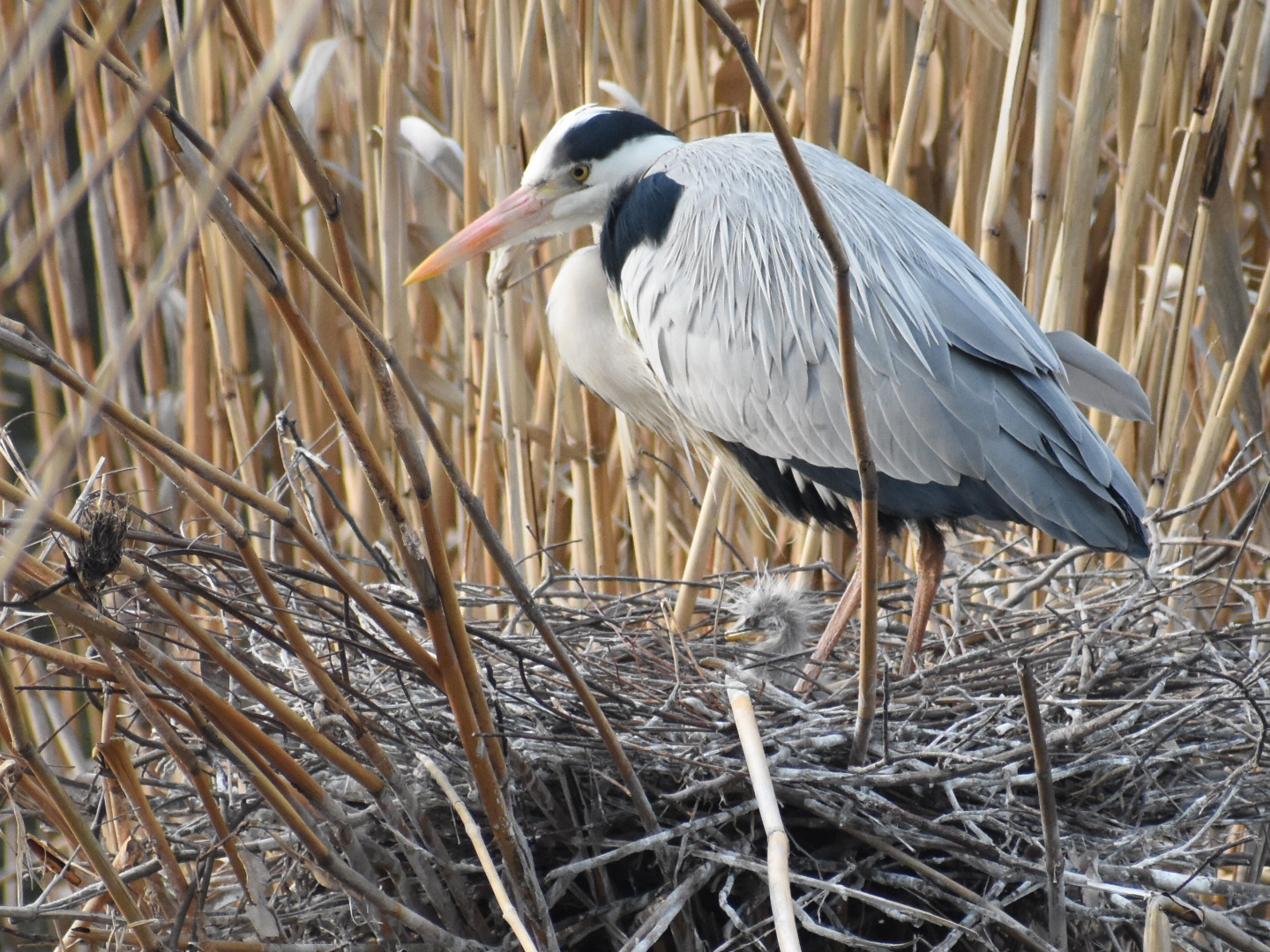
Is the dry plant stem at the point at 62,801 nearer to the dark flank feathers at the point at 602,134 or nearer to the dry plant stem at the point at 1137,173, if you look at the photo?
the dark flank feathers at the point at 602,134

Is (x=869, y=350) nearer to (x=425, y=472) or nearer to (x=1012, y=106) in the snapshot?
(x=1012, y=106)

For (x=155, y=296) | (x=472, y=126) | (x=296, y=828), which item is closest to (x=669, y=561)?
(x=472, y=126)

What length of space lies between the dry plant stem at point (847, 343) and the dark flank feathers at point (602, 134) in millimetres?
842

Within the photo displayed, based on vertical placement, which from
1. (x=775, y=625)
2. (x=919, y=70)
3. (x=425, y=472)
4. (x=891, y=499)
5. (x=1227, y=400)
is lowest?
(x=775, y=625)

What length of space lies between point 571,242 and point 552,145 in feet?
1.02

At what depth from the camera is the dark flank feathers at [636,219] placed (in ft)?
4.67

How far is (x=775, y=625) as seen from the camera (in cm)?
141

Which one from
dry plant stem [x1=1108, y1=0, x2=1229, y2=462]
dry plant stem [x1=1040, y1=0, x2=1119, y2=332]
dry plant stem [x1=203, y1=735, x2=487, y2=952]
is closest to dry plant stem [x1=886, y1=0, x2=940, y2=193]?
dry plant stem [x1=1040, y1=0, x2=1119, y2=332]

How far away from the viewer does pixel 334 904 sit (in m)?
0.90

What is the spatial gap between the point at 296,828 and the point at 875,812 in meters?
0.46

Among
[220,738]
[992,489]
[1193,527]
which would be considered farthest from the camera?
[1193,527]

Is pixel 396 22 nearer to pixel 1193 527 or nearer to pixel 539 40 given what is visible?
pixel 539 40

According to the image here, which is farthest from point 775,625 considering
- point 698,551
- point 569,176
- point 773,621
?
point 569,176

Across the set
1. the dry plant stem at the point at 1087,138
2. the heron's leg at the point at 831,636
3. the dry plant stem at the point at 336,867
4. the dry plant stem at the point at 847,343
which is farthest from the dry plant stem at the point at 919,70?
the dry plant stem at the point at 336,867
